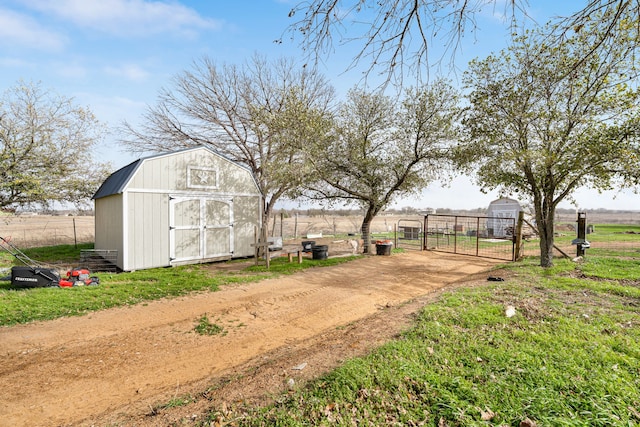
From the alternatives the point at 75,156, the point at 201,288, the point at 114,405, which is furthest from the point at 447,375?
the point at 75,156

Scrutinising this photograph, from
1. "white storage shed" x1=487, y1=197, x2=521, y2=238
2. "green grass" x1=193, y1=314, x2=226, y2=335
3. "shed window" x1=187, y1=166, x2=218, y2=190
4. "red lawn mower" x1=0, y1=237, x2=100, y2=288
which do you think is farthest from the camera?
"white storage shed" x1=487, y1=197, x2=521, y2=238

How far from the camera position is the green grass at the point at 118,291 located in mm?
5637

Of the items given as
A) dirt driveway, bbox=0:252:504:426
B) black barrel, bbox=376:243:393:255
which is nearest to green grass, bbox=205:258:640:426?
dirt driveway, bbox=0:252:504:426

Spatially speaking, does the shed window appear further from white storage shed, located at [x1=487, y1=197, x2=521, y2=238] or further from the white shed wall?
white storage shed, located at [x1=487, y1=197, x2=521, y2=238]

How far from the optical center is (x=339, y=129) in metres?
12.6

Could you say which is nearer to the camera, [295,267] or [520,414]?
[520,414]

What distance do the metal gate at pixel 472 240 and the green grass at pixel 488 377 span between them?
27.2 feet

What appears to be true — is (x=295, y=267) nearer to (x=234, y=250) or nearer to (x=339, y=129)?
(x=234, y=250)

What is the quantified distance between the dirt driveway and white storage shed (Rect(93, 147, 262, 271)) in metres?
4.03

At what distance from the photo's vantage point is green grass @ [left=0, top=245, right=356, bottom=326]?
18.5 ft

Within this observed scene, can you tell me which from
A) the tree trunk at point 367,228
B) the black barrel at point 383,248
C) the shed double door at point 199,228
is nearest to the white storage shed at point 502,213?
the black barrel at point 383,248

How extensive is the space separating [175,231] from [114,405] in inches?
317

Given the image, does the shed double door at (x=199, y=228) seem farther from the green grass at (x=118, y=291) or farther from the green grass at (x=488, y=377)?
the green grass at (x=488, y=377)

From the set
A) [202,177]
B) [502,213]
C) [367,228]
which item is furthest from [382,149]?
[502,213]
